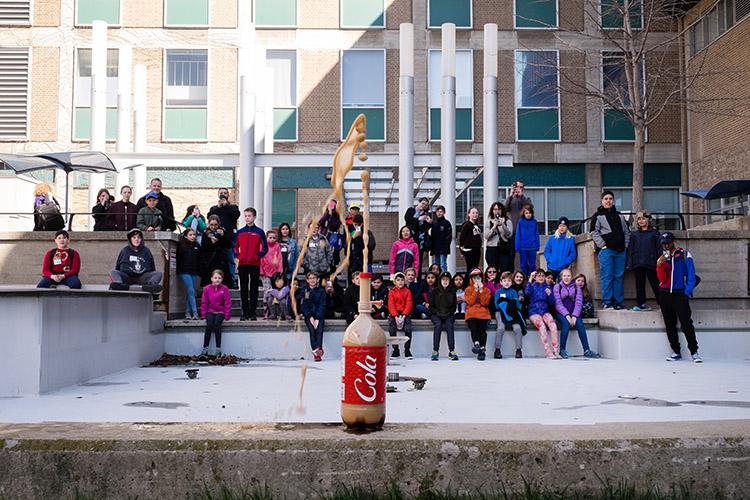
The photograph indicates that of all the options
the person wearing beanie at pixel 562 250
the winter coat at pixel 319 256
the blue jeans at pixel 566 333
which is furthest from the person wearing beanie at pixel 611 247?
the winter coat at pixel 319 256

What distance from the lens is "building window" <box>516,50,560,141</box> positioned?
31.4 metres

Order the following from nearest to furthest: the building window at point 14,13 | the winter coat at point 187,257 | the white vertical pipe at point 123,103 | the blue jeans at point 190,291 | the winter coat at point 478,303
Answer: the winter coat at point 478,303
the blue jeans at point 190,291
the winter coat at point 187,257
the white vertical pipe at point 123,103
the building window at point 14,13

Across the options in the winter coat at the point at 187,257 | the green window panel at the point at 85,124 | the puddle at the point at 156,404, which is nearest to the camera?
the puddle at the point at 156,404

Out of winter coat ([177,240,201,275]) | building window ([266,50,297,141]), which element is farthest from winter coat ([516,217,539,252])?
building window ([266,50,297,141])

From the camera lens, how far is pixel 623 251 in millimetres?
15844

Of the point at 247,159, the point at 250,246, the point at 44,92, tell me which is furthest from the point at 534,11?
the point at 250,246

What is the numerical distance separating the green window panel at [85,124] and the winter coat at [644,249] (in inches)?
845

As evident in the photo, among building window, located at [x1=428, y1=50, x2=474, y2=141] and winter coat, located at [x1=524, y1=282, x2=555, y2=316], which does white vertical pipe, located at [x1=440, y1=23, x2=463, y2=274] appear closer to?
winter coat, located at [x1=524, y1=282, x2=555, y2=316]

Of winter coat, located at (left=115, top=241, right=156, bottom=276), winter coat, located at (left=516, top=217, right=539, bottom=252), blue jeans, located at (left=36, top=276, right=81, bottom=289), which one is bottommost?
blue jeans, located at (left=36, top=276, right=81, bottom=289)

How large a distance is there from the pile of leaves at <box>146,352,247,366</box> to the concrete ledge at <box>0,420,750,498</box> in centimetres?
1004

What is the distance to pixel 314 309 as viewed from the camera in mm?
15078

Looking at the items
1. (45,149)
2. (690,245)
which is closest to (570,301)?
(690,245)

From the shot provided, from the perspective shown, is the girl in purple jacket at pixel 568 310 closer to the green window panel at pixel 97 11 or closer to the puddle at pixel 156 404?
the puddle at pixel 156 404

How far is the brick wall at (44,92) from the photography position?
101ft
